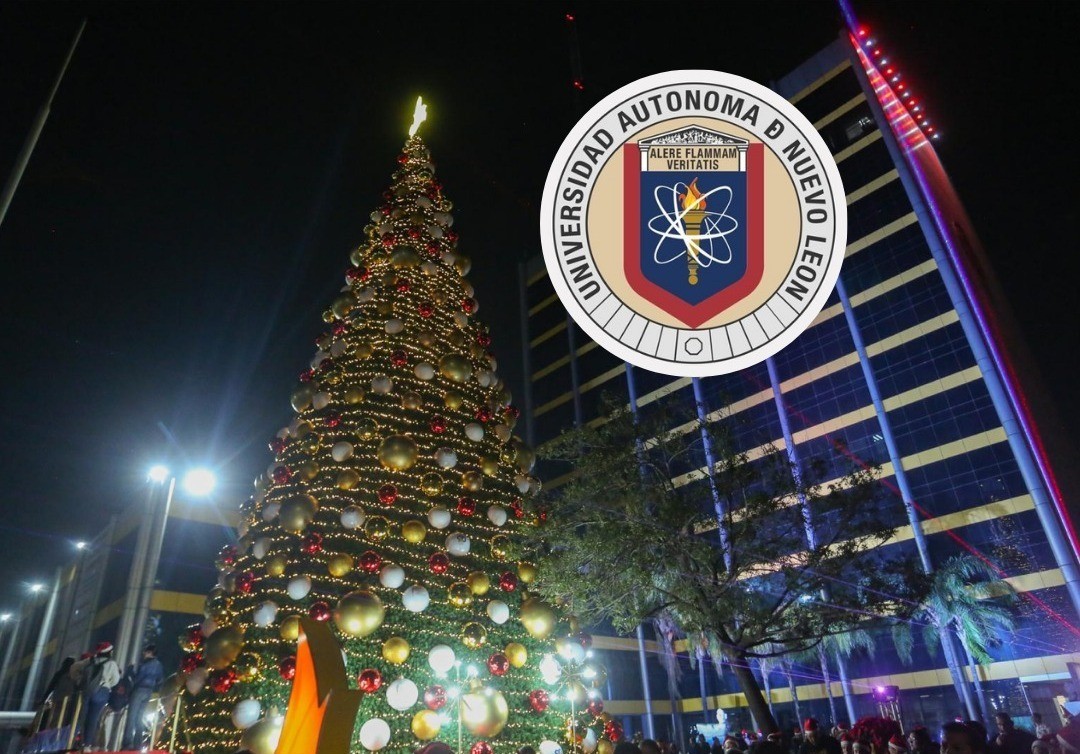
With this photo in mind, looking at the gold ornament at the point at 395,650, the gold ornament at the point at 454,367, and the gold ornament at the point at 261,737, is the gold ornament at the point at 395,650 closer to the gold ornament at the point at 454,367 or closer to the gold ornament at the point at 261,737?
the gold ornament at the point at 261,737

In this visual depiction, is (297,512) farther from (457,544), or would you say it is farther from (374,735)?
(374,735)

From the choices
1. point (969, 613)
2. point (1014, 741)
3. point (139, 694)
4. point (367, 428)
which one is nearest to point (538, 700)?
point (367, 428)

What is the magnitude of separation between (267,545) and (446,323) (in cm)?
299

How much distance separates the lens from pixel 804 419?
1563 inches

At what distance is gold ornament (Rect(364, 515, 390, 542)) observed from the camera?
559 centimetres

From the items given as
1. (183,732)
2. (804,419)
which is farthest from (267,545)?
(804,419)

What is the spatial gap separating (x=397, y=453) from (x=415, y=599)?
4.28 feet

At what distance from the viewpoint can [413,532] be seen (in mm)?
5648

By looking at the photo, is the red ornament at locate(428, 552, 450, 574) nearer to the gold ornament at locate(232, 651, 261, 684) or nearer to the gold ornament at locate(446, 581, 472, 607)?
the gold ornament at locate(446, 581, 472, 607)

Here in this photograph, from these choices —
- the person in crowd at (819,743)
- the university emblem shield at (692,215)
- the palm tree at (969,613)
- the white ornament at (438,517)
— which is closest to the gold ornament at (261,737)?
the white ornament at (438,517)

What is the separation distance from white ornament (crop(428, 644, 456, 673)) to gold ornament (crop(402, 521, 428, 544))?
93cm

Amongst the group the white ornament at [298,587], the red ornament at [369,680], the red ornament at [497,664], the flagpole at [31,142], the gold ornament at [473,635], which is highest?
the flagpole at [31,142]

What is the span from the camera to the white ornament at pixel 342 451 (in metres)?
5.82

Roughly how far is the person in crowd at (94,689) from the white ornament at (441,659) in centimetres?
461
